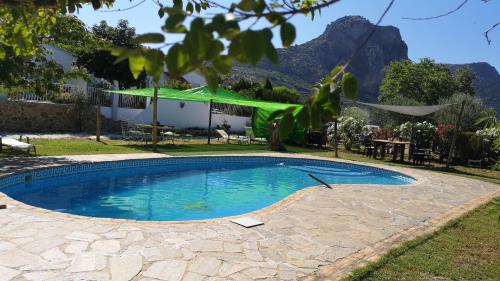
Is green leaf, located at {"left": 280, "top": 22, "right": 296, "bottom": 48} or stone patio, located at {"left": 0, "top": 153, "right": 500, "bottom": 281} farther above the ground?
green leaf, located at {"left": 280, "top": 22, "right": 296, "bottom": 48}

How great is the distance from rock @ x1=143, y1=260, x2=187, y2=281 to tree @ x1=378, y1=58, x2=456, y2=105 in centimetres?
4318

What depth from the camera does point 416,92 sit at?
45844mm

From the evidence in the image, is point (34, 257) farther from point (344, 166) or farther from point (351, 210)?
point (344, 166)

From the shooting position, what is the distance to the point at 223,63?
1.12 meters

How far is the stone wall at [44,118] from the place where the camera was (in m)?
18.8

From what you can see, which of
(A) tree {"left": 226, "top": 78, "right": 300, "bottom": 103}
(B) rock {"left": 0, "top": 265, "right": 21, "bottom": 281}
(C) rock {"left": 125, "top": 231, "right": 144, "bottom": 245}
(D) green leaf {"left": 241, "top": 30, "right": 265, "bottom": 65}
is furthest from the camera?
(A) tree {"left": 226, "top": 78, "right": 300, "bottom": 103}

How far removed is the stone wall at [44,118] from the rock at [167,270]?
17385mm

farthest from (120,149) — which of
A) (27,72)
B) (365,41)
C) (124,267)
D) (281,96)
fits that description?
(281,96)

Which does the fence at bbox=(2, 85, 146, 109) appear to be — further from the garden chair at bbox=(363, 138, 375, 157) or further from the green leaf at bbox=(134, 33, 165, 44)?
the green leaf at bbox=(134, 33, 165, 44)

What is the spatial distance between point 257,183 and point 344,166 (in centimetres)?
449

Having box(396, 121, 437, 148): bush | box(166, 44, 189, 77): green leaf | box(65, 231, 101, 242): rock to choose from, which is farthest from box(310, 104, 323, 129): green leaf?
box(396, 121, 437, 148): bush

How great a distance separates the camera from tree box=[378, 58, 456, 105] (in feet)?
147

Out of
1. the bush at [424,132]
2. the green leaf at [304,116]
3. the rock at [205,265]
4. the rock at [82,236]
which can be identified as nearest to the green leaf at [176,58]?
the green leaf at [304,116]

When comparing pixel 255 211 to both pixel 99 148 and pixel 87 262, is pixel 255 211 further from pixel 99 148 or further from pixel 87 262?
pixel 99 148
